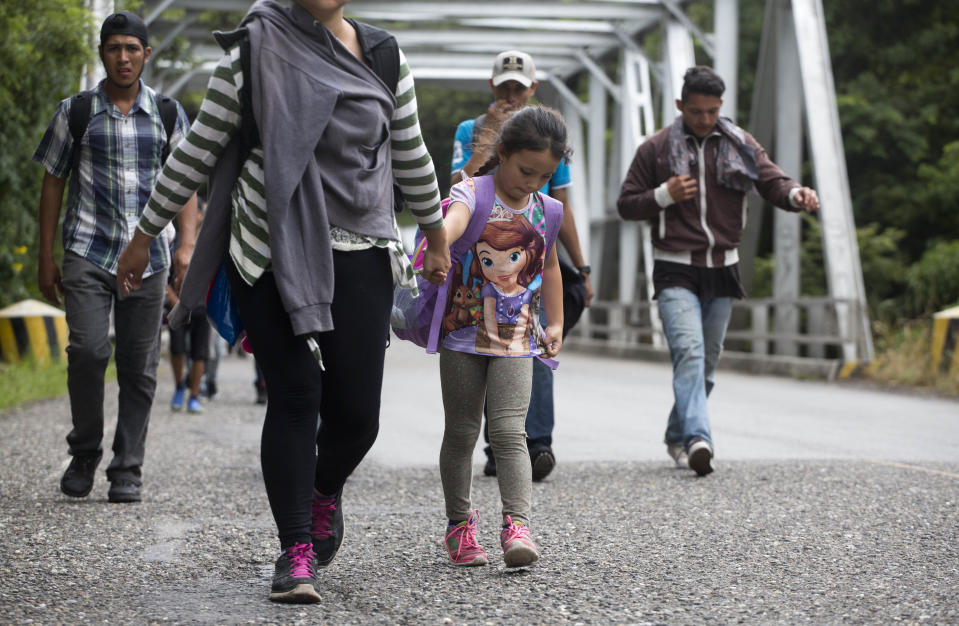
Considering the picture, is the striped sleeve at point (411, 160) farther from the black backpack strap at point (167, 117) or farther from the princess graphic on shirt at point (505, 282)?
the black backpack strap at point (167, 117)

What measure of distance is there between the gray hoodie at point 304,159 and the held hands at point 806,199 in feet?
10.1

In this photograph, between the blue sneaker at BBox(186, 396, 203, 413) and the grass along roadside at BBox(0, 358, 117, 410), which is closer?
the blue sneaker at BBox(186, 396, 203, 413)

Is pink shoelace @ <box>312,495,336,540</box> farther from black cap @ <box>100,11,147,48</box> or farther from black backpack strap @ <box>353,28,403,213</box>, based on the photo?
black cap @ <box>100,11,147,48</box>

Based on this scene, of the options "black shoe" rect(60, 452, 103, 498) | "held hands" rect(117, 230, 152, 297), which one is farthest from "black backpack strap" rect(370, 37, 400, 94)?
"black shoe" rect(60, 452, 103, 498)

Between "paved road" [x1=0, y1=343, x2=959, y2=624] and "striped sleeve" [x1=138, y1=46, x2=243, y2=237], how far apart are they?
3.54 feet

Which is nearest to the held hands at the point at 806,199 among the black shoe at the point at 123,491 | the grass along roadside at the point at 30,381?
the black shoe at the point at 123,491

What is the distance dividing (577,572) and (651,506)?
1.30m

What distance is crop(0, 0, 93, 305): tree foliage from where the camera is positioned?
9.93m

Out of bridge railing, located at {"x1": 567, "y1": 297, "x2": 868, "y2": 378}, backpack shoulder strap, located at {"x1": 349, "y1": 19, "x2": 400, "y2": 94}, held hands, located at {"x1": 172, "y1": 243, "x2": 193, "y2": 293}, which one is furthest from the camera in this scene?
bridge railing, located at {"x1": 567, "y1": 297, "x2": 868, "y2": 378}

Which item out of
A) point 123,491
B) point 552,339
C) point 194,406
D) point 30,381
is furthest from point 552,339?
point 30,381

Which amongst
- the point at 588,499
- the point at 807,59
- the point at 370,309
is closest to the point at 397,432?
the point at 588,499

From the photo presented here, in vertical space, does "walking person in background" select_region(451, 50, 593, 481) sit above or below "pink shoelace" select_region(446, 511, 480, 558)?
above

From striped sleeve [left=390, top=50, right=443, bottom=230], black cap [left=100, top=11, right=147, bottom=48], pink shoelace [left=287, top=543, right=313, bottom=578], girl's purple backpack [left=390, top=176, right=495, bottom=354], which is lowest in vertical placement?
pink shoelace [left=287, top=543, right=313, bottom=578]

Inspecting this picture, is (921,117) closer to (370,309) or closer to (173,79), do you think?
(173,79)
